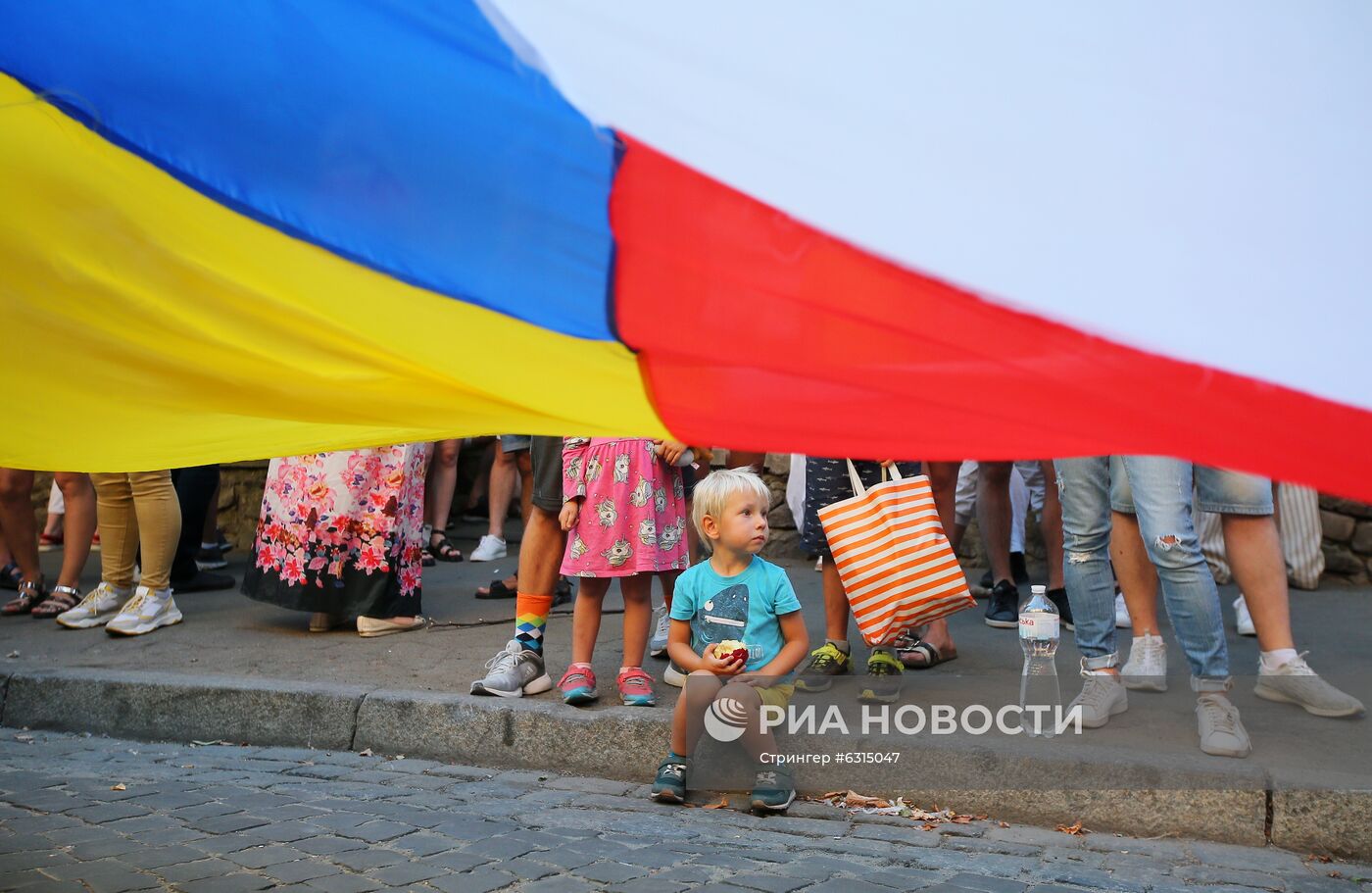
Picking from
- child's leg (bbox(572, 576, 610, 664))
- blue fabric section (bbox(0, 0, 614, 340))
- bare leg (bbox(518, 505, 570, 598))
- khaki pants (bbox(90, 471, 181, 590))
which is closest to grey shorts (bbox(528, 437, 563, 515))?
bare leg (bbox(518, 505, 570, 598))

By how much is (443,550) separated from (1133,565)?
5.09 meters

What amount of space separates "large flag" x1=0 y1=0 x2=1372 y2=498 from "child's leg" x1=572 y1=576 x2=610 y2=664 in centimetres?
301

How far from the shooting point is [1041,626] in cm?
477

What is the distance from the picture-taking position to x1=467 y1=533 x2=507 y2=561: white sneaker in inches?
344

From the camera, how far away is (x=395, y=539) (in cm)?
646

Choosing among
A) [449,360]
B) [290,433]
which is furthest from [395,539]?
[449,360]

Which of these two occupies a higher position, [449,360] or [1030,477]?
[1030,477]

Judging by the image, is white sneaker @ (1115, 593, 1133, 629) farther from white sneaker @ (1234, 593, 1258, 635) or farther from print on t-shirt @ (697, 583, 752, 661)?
print on t-shirt @ (697, 583, 752, 661)

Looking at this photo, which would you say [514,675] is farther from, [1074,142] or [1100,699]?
[1074,142]

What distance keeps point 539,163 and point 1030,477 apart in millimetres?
5737

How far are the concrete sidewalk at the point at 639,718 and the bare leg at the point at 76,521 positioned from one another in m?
0.36

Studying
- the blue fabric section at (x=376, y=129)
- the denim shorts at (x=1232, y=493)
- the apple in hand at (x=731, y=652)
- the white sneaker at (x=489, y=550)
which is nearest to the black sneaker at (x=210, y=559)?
the white sneaker at (x=489, y=550)

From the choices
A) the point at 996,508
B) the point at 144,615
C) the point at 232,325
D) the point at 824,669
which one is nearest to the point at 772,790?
the point at 824,669

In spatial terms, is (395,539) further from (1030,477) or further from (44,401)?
(44,401)
